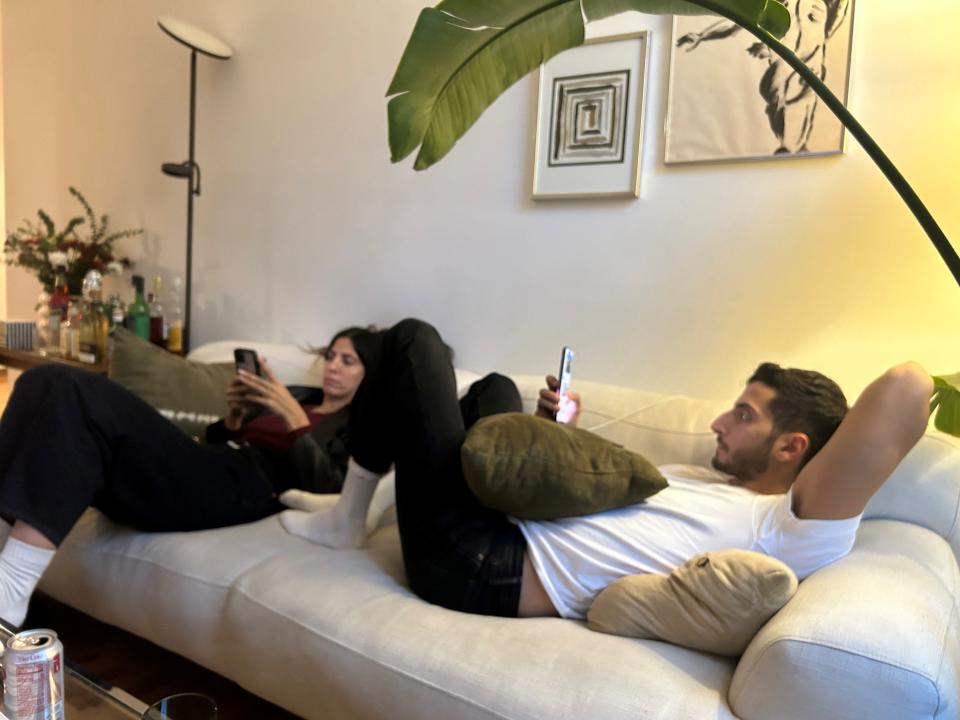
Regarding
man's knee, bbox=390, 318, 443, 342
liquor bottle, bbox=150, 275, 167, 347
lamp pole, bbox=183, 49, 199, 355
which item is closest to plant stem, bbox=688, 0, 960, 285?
man's knee, bbox=390, 318, 443, 342

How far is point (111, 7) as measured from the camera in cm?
309

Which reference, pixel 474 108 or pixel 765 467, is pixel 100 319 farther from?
pixel 765 467

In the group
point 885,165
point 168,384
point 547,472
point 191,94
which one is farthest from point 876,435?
point 191,94

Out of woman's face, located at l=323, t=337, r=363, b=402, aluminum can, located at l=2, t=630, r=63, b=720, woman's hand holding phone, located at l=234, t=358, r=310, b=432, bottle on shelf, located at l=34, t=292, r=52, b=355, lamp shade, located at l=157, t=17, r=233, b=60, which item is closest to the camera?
aluminum can, located at l=2, t=630, r=63, b=720

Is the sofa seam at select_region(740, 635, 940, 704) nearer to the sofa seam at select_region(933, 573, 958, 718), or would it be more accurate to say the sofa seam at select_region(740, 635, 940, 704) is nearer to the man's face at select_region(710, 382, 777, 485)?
the sofa seam at select_region(933, 573, 958, 718)

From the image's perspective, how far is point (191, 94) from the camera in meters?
2.69

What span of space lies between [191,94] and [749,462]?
2.40 meters

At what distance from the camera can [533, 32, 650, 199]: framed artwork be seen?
1.84m

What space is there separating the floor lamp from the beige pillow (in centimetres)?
225

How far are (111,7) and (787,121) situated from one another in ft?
9.45

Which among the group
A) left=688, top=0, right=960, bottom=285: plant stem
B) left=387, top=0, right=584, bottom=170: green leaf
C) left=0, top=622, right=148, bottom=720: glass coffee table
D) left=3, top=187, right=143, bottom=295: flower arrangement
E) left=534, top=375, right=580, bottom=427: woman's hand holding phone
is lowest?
left=0, top=622, right=148, bottom=720: glass coffee table

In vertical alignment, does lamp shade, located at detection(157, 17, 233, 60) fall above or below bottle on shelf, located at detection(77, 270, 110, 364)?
above

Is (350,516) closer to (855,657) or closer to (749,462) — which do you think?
(749,462)

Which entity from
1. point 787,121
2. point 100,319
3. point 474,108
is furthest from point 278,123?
point 787,121
